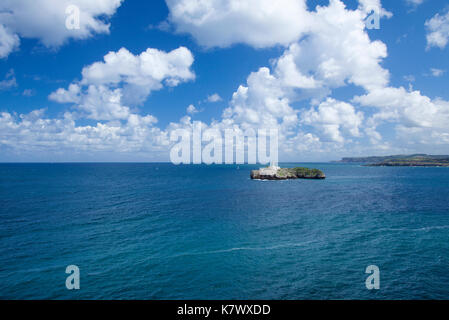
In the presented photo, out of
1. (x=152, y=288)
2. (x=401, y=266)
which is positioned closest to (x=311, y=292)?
(x=401, y=266)

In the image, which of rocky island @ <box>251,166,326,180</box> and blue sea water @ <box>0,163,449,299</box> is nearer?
blue sea water @ <box>0,163,449,299</box>

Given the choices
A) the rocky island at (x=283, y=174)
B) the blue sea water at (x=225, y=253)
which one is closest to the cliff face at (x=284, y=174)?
the rocky island at (x=283, y=174)

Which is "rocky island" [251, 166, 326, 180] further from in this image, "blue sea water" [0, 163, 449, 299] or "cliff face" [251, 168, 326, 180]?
"blue sea water" [0, 163, 449, 299]

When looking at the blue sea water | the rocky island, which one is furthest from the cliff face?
the blue sea water

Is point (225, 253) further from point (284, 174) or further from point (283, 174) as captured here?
point (284, 174)

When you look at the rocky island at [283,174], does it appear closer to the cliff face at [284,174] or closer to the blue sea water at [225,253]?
the cliff face at [284,174]

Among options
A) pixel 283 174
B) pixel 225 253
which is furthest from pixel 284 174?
pixel 225 253
